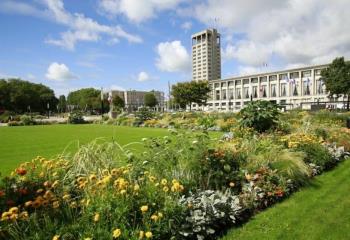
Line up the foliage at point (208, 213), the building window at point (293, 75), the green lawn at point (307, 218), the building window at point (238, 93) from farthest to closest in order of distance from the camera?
the building window at point (238, 93) < the building window at point (293, 75) < the green lawn at point (307, 218) < the foliage at point (208, 213)

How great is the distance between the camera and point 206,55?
143875 millimetres

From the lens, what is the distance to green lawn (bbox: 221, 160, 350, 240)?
461 cm

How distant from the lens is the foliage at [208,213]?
13.7 ft

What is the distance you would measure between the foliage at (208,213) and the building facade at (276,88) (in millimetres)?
72233

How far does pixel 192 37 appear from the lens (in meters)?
153

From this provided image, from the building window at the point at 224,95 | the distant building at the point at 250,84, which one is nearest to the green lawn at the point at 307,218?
the distant building at the point at 250,84

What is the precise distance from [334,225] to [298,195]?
4.72 feet

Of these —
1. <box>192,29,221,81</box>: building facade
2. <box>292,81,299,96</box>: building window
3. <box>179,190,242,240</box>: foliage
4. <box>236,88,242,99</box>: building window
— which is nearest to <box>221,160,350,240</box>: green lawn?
<box>179,190,242,240</box>: foliage

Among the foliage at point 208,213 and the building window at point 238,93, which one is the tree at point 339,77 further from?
the building window at point 238,93

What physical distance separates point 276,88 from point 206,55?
48745mm

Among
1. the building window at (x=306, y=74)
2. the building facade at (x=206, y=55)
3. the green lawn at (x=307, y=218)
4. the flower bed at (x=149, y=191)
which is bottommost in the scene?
the green lawn at (x=307, y=218)

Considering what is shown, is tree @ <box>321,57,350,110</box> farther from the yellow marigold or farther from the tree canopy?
the tree canopy

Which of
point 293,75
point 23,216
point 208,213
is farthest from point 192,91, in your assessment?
point 23,216

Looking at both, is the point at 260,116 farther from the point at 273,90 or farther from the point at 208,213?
the point at 273,90
